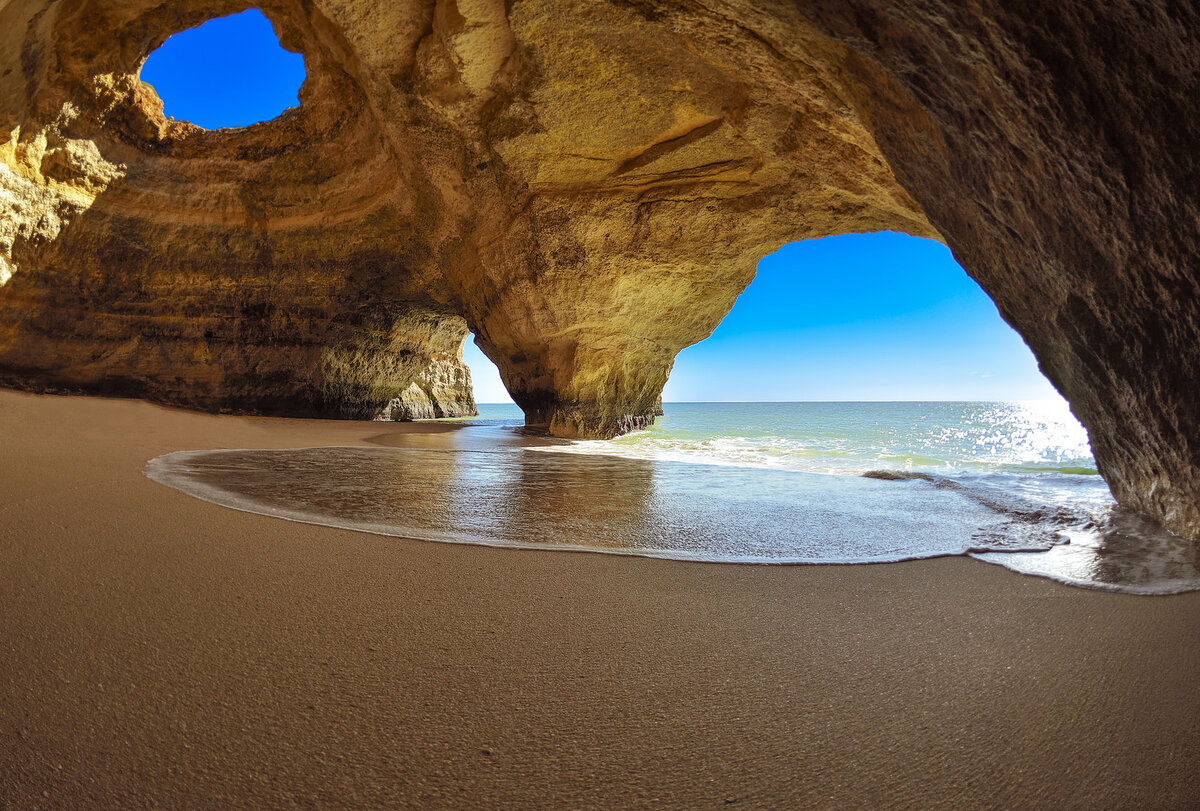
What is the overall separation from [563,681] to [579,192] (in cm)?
905

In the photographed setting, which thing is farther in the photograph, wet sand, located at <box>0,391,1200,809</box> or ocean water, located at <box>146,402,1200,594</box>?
ocean water, located at <box>146,402,1200,594</box>

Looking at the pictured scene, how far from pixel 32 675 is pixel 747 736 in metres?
1.49

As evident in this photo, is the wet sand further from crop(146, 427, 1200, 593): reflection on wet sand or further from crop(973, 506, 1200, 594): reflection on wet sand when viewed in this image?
crop(146, 427, 1200, 593): reflection on wet sand

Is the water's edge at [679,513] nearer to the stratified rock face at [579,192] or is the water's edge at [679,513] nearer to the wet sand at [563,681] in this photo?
the wet sand at [563,681]

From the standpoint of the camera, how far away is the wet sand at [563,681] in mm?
955

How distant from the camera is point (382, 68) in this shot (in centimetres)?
802

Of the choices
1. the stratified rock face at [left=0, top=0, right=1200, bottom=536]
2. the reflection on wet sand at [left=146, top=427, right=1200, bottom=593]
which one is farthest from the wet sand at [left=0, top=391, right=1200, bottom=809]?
the stratified rock face at [left=0, top=0, right=1200, bottom=536]

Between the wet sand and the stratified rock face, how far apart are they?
6.13ft

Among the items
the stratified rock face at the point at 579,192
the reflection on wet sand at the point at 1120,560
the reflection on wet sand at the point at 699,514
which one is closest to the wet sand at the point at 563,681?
the reflection on wet sand at the point at 1120,560

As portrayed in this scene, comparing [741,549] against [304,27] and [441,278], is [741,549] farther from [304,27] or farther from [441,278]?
[304,27]

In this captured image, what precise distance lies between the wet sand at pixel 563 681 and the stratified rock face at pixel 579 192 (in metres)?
1.87

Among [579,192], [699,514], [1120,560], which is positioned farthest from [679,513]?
[579,192]

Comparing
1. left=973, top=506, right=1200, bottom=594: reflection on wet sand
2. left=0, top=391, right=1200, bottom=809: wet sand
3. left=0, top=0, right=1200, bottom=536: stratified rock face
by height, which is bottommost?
left=0, top=391, right=1200, bottom=809: wet sand

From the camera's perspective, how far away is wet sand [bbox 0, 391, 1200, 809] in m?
0.96
